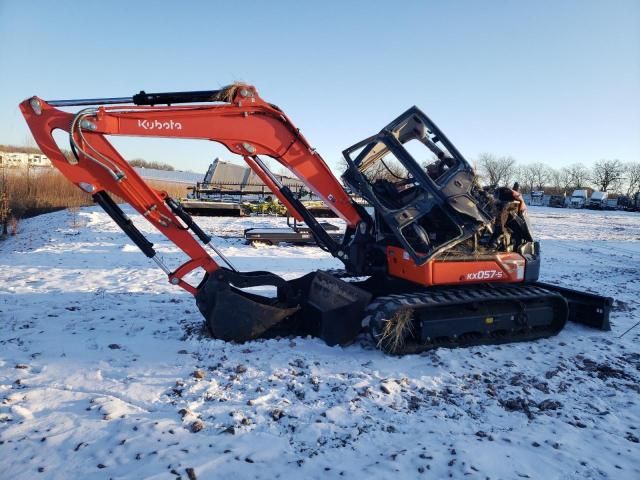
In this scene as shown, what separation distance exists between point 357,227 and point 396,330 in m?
1.55

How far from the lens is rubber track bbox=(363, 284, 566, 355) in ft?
17.6

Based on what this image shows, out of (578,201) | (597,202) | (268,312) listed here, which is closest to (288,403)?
(268,312)

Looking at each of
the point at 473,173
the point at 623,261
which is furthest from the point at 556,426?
the point at 623,261

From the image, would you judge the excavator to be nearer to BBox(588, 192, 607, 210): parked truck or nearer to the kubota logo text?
the kubota logo text

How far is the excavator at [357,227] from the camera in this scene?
5.16 meters

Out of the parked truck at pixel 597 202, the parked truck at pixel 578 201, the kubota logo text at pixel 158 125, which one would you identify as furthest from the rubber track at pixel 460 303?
the parked truck at pixel 578 201

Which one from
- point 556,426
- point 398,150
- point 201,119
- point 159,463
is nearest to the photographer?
point 159,463

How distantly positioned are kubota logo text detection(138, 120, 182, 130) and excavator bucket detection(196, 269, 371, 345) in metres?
1.81

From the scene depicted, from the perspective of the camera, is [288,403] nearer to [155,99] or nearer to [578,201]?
[155,99]

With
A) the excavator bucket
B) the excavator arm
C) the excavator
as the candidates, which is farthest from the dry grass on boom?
the excavator arm

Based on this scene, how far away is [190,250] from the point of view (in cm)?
565

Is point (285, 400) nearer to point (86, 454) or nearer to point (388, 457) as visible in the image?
point (388, 457)

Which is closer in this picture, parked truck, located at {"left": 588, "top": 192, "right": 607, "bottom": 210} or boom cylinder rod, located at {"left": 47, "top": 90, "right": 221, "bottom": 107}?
boom cylinder rod, located at {"left": 47, "top": 90, "right": 221, "bottom": 107}

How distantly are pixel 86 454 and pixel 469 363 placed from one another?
13.0 feet
